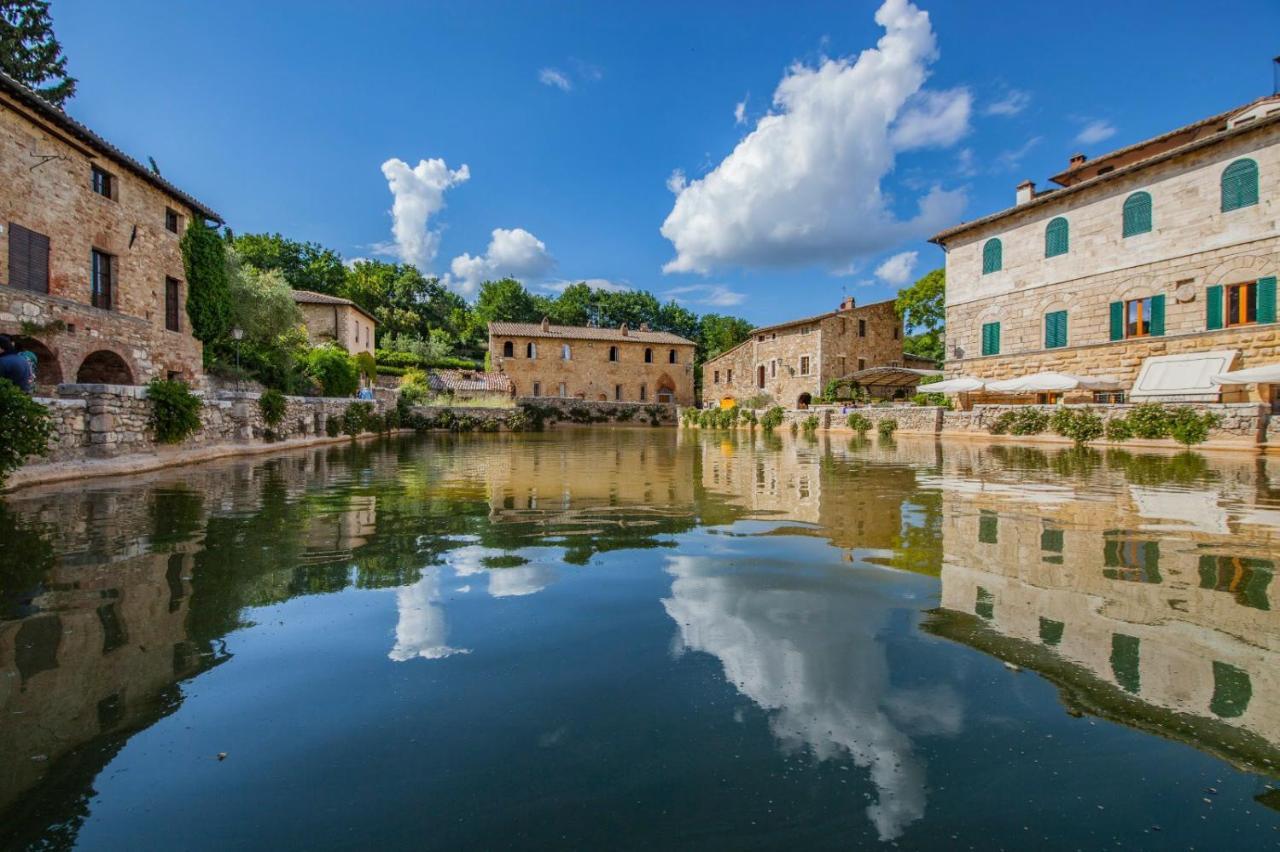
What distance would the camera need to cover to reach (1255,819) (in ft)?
5.60

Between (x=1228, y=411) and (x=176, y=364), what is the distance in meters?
29.6

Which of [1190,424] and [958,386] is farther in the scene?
[958,386]

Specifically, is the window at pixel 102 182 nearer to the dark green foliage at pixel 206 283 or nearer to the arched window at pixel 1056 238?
the dark green foliage at pixel 206 283

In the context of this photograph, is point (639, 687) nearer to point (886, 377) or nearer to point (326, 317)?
point (886, 377)

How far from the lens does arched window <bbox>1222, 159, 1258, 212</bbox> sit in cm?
1802

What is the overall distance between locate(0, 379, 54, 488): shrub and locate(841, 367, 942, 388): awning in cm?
3289

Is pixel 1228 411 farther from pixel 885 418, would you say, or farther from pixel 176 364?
pixel 176 364

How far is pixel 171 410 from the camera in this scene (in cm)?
1142

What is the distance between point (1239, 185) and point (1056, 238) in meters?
5.19

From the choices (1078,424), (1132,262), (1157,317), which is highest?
(1132,262)

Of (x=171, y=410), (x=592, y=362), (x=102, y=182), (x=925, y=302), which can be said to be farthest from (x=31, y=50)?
(x=925, y=302)

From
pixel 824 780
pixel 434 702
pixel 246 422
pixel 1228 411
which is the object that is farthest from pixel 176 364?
pixel 1228 411

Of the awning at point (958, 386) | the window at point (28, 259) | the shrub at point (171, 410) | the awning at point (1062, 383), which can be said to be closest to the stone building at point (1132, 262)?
the awning at point (1062, 383)

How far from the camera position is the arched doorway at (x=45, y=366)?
50.0 feet
